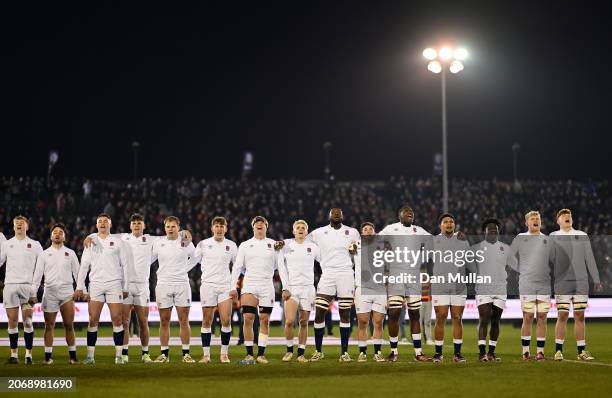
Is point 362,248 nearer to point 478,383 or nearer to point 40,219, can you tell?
point 478,383

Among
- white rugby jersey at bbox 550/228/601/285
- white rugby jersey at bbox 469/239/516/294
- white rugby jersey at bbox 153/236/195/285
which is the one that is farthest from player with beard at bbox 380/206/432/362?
white rugby jersey at bbox 153/236/195/285

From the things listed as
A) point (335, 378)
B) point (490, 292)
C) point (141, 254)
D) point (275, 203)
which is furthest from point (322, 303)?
point (275, 203)

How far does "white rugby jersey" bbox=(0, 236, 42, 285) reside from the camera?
18141mm

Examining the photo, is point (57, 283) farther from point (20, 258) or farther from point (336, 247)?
point (336, 247)

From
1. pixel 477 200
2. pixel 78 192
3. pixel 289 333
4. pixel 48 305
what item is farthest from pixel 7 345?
pixel 477 200

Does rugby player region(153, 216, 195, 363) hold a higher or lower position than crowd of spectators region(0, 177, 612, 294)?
lower

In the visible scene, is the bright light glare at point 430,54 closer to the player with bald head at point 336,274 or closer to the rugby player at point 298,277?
the player with bald head at point 336,274

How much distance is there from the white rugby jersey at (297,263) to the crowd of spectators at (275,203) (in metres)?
22.0

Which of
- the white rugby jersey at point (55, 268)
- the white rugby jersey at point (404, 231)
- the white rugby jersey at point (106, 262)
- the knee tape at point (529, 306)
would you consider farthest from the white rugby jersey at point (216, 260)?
the knee tape at point (529, 306)

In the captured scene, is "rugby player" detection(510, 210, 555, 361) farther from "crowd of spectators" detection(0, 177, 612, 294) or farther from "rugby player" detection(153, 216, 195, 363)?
"crowd of spectators" detection(0, 177, 612, 294)

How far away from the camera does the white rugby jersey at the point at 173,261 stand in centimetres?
1853

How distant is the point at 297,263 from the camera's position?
18281 mm

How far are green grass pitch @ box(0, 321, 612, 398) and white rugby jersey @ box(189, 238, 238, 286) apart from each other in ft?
5.45

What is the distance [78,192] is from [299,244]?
31.6 metres
